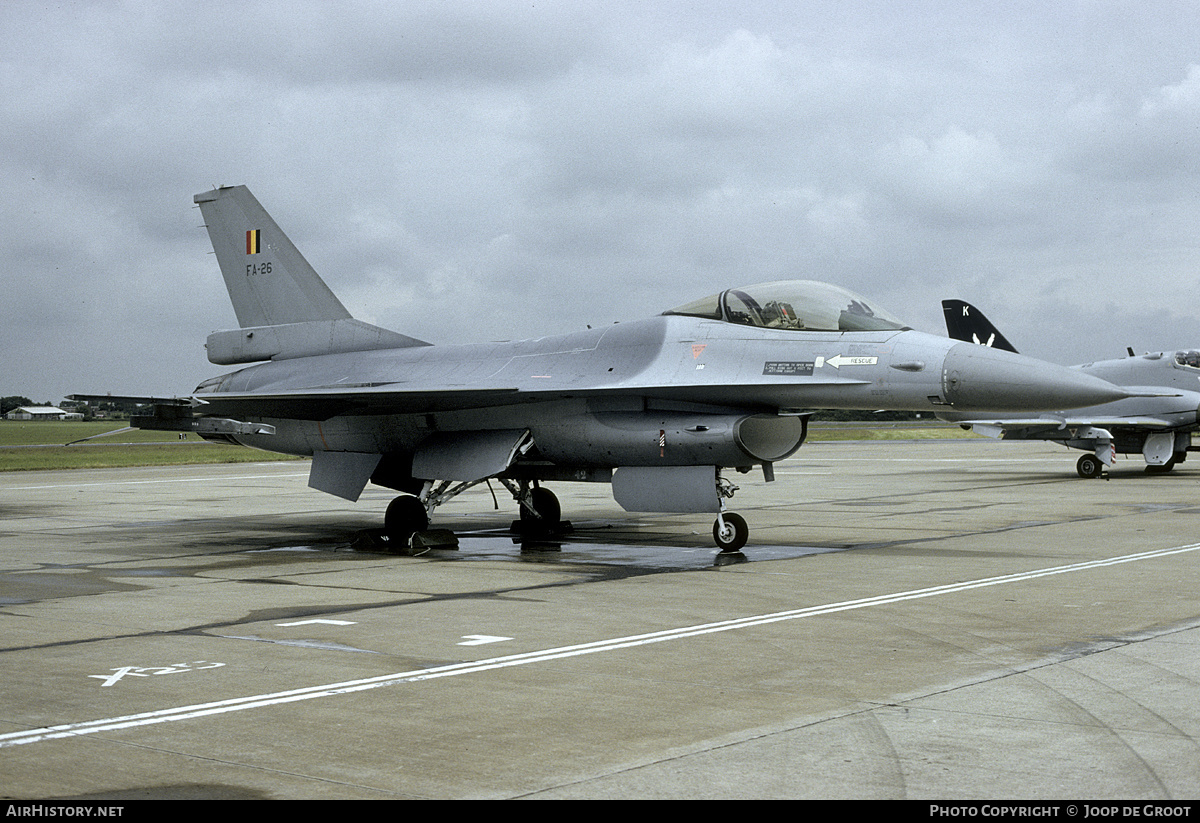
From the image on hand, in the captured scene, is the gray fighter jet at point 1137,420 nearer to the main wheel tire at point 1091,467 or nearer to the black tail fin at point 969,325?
the main wheel tire at point 1091,467

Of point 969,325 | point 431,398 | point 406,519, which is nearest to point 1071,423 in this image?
point 969,325

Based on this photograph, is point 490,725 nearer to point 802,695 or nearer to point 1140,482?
point 802,695

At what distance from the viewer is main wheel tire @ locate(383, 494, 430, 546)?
540 inches

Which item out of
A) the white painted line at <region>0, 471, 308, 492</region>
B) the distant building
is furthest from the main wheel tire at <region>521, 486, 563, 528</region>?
the distant building

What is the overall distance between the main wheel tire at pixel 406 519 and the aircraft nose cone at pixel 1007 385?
6.46 metres

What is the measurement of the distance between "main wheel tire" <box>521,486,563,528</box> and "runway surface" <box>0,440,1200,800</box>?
1.31m

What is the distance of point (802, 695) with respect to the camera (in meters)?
5.68

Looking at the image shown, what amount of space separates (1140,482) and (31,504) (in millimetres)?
23780

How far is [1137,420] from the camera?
27.0 meters

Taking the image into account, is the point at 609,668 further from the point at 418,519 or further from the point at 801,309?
the point at 418,519

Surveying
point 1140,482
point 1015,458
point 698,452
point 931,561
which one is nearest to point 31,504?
point 698,452

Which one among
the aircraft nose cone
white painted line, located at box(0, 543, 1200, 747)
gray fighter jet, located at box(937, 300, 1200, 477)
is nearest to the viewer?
white painted line, located at box(0, 543, 1200, 747)

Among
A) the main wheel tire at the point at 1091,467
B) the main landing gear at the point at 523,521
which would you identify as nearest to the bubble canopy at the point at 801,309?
the main landing gear at the point at 523,521

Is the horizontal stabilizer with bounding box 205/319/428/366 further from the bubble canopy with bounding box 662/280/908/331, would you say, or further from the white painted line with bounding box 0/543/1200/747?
the white painted line with bounding box 0/543/1200/747
